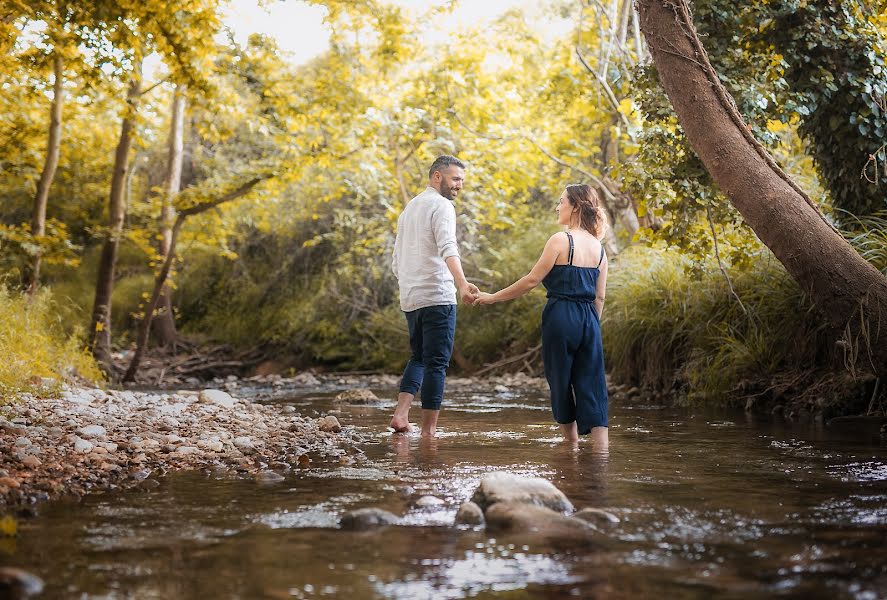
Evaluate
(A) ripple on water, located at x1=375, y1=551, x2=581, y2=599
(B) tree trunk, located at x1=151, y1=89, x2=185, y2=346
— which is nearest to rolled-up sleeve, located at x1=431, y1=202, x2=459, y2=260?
(A) ripple on water, located at x1=375, y1=551, x2=581, y2=599

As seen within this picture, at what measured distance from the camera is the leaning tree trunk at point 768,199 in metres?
5.64

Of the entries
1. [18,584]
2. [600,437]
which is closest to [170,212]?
[600,437]

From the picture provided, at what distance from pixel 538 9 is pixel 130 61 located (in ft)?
47.0

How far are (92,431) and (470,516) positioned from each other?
2.87 meters

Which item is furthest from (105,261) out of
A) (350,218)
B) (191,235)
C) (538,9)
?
(538,9)

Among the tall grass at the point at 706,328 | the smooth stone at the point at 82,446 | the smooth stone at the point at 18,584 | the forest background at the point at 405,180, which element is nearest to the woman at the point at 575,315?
the forest background at the point at 405,180

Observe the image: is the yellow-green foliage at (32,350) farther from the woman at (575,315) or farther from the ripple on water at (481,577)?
the ripple on water at (481,577)

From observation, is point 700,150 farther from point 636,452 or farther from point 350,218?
point 350,218

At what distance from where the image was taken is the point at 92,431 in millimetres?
5051

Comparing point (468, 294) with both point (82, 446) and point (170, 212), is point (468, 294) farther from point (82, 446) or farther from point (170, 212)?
point (170, 212)

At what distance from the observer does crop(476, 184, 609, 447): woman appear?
530cm

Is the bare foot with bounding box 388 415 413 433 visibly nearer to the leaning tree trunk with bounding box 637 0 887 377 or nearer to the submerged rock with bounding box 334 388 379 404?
the leaning tree trunk with bounding box 637 0 887 377

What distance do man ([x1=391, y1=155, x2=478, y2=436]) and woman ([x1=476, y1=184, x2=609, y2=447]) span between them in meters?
0.67

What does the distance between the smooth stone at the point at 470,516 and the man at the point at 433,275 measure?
2.70 metres
